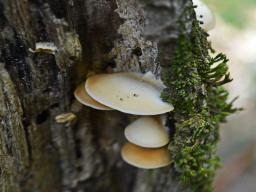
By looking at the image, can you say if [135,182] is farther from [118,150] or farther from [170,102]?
[170,102]

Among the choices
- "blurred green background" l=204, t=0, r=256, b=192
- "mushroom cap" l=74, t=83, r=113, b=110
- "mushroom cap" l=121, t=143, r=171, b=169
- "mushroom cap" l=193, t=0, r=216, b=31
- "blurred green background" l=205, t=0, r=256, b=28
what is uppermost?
"mushroom cap" l=193, t=0, r=216, b=31

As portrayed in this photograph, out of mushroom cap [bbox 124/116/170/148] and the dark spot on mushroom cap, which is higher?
the dark spot on mushroom cap

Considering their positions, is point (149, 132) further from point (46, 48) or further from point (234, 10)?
point (234, 10)

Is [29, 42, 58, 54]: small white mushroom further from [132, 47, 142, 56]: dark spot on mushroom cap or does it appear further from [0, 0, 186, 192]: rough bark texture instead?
[132, 47, 142, 56]: dark spot on mushroom cap

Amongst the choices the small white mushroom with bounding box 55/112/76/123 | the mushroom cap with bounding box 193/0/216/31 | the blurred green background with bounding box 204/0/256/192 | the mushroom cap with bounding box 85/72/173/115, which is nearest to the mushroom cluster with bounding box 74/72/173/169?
the mushroom cap with bounding box 85/72/173/115

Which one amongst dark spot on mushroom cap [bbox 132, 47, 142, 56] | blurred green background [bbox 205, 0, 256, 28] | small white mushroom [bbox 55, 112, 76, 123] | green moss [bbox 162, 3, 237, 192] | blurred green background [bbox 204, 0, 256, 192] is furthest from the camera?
blurred green background [bbox 205, 0, 256, 28]

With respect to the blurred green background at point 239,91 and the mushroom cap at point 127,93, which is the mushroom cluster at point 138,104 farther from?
the blurred green background at point 239,91

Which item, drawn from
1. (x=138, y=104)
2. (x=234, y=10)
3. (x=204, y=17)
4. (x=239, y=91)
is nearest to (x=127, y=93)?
(x=138, y=104)
